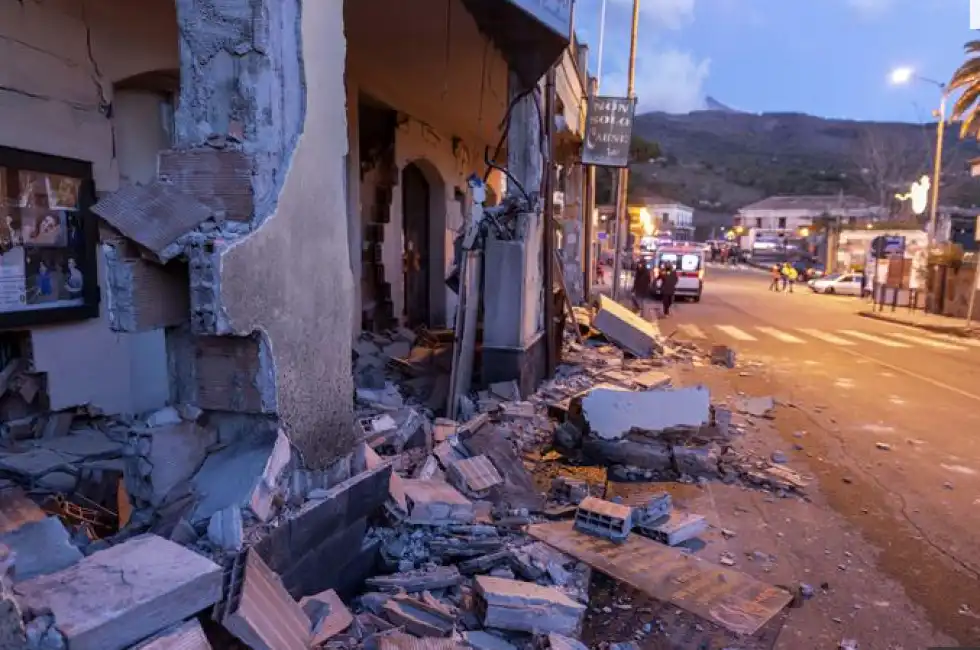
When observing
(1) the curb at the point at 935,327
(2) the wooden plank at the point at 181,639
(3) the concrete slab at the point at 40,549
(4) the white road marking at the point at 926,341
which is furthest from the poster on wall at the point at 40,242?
(1) the curb at the point at 935,327

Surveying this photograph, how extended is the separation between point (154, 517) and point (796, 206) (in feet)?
287

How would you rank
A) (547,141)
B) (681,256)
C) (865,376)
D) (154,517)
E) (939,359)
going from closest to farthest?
1. (154,517)
2. (547,141)
3. (865,376)
4. (939,359)
5. (681,256)

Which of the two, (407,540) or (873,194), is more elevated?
(873,194)

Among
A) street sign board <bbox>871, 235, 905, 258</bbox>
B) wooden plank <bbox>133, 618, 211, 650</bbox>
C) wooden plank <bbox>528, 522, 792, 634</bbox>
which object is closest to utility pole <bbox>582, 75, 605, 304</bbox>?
wooden plank <bbox>528, 522, 792, 634</bbox>

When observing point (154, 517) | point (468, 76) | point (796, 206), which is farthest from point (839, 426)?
point (796, 206)

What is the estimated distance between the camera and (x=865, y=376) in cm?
1147

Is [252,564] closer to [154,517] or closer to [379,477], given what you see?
[154,517]

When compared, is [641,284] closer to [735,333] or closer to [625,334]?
[735,333]

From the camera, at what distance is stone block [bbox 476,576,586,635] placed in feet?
10.7

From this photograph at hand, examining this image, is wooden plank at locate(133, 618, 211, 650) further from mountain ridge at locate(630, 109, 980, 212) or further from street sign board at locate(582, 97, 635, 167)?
mountain ridge at locate(630, 109, 980, 212)

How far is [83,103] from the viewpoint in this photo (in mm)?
5504

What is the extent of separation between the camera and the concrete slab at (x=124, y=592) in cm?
206

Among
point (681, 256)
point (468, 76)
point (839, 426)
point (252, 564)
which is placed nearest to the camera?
point (252, 564)

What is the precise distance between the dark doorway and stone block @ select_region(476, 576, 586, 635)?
10.6 meters
